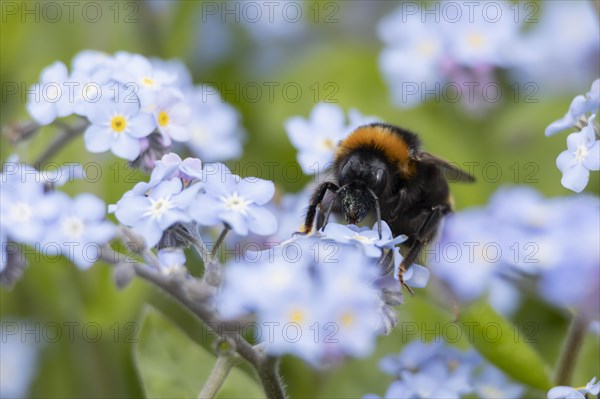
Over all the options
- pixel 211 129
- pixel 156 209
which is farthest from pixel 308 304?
pixel 211 129

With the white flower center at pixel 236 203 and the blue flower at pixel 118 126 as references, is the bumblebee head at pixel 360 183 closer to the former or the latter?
the white flower center at pixel 236 203

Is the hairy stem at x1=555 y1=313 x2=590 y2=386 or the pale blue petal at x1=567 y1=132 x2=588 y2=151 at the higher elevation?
the pale blue petal at x1=567 y1=132 x2=588 y2=151

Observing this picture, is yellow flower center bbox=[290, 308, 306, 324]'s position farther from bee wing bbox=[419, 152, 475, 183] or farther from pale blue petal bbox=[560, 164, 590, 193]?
bee wing bbox=[419, 152, 475, 183]

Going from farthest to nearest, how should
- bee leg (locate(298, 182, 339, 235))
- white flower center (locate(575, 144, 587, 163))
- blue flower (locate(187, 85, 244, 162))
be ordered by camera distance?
blue flower (locate(187, 85, 244, 162))
bee leg (locate(298, 182, 339, 235))
white flower center (locate(575, 144, 587, 163))

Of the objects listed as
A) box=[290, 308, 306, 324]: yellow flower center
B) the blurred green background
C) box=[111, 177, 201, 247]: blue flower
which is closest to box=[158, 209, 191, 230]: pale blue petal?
box=[111, 177, 201, 247]: blue flower

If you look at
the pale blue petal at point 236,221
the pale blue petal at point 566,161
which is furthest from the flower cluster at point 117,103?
the pale blue petal at point 566,161

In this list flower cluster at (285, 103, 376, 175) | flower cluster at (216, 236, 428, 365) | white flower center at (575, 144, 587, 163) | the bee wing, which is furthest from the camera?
flower cluster at (285, 103, 376, 175)
